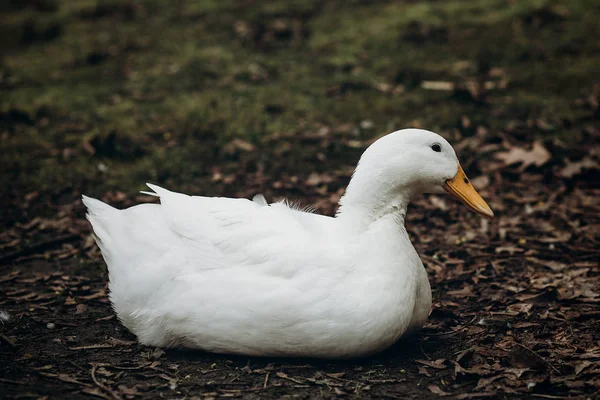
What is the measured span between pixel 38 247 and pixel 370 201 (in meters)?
2.96

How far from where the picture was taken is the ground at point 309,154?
3.95 meters

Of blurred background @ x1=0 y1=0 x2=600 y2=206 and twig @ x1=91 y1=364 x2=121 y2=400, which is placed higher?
blurred background @ x1=0 y1=0 x2=600 y2=206

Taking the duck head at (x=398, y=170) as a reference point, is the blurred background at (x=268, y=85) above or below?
below

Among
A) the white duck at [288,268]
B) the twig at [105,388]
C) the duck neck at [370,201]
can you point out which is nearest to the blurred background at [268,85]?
the white duck at [288,268]

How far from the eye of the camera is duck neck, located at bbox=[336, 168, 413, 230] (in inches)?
163

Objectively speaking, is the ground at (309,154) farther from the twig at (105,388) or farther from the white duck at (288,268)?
the white duck at (288,268)

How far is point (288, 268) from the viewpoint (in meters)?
3.87

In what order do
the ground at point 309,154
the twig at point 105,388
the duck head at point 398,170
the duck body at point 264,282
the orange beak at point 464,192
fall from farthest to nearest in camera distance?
1. the orange beak at point 464,192
2. the duck head at point 398,170
3. the ground at point 309,154
4. the duck body at point 264,282
5. the twig at point 105,388

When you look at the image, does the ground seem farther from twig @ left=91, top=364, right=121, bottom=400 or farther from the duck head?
the duck head

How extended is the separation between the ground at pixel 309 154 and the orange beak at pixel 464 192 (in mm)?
741

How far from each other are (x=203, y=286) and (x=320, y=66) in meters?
6.09

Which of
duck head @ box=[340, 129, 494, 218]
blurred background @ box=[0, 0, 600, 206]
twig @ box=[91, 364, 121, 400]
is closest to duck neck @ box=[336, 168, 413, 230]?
duck head @ box=[340, 129, 494, 218]

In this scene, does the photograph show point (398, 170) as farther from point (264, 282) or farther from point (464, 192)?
point (264, 282)

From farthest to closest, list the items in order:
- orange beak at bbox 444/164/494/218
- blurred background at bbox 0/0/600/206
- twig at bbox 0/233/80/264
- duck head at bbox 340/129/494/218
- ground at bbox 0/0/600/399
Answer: blurred background at bbox 0/0/600/206, twig at bbox 0/233/80/264, orange beak at bbox 444/164/494/218, duck head at bbox 340/129/494/218, ground at bbox 0/0/600/399
